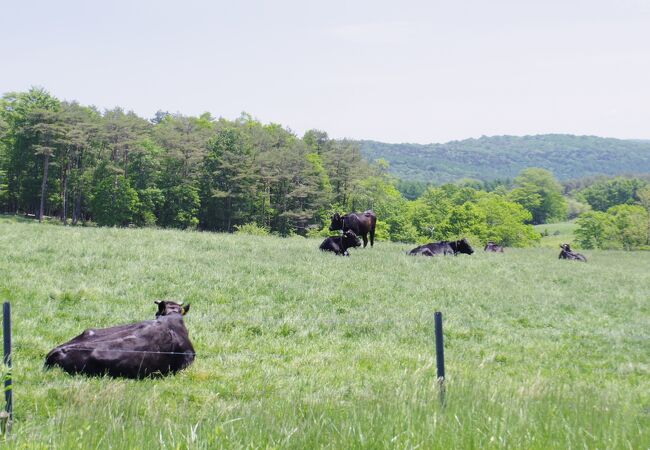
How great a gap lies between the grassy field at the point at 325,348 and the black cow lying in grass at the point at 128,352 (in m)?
0.24

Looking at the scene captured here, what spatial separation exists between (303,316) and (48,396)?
21.2ft

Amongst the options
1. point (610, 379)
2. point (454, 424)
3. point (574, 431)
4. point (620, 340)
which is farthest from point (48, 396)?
point (620, 340)

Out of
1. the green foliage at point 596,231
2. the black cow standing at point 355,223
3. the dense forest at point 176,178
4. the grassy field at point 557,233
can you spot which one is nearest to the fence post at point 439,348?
the black cow standing at point 355,223

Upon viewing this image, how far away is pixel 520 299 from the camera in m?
17.9

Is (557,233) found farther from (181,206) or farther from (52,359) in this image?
(52,359)

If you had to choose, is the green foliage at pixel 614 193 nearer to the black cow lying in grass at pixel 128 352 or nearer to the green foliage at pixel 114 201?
the green foliage at pixel 114 201

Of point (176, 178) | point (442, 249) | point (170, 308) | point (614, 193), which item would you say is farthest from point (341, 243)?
point (614, 193)

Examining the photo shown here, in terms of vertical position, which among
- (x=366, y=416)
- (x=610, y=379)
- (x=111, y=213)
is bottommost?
(x=610, y=379)

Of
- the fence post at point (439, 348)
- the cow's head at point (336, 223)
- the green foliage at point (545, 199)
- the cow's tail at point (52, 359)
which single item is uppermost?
the green foliage at point (545, 199)

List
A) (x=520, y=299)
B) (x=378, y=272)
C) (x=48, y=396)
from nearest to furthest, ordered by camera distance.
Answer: (x=48, y=396) → (x=520, y=299) → (x=378, y=272)

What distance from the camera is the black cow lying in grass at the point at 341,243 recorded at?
2561 cm

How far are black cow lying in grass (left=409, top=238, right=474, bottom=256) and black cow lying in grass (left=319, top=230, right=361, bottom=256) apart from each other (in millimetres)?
2771

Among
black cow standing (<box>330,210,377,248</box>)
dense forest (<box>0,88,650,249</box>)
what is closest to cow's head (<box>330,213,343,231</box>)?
black cow standing (<box>330,210,377,248</box>)

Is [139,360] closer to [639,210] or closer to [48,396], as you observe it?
[48,396]
